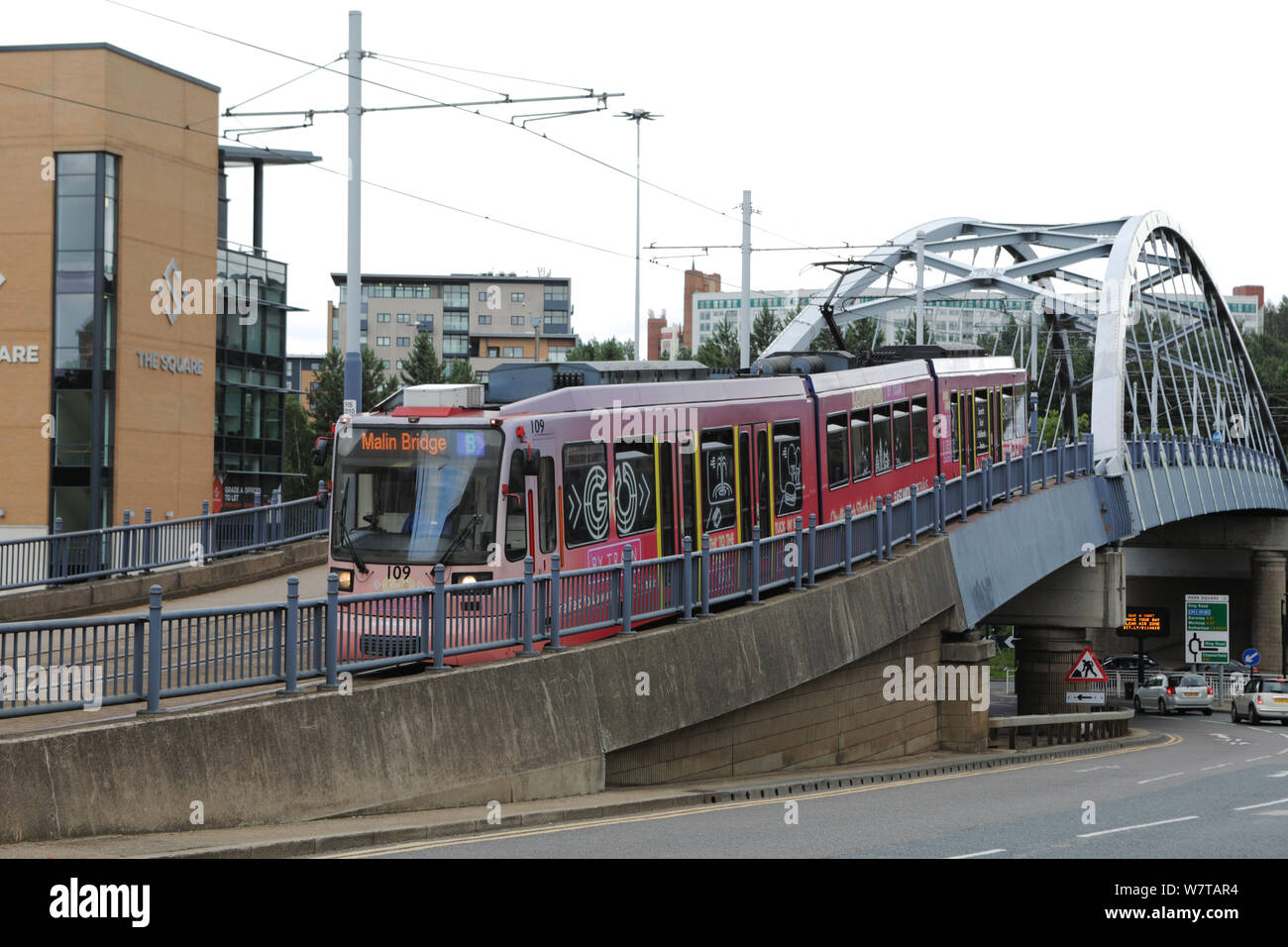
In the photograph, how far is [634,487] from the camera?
56.8 feet

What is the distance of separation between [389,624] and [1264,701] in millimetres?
38057

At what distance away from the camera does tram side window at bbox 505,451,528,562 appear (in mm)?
15086

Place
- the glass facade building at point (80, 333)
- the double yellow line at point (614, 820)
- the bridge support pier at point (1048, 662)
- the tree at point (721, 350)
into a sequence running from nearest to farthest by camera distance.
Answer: the double yellow line at point (614, 820), the bridge support pier at point (1048, 662), the glass facade building at point (80, 333), the tree at point (721, 350)

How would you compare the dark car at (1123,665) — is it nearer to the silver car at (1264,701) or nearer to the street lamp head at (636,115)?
the silver car at (1264,701)

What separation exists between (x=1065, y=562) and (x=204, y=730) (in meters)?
27.0

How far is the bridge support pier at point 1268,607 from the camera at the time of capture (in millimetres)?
67312

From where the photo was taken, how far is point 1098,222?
50219mm

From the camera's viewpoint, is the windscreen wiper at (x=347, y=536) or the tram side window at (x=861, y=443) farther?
the tram side window at (x=861, y=443)

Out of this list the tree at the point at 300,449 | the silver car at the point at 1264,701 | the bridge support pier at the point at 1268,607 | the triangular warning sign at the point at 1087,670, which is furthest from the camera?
the tree at the point at 300,449

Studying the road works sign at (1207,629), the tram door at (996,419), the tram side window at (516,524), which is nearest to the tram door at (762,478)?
the tram side window at (516,524)

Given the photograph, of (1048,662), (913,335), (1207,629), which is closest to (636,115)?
(1048,662)

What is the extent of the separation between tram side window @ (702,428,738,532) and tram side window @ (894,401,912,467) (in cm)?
715

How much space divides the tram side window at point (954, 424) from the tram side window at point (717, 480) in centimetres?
1028
